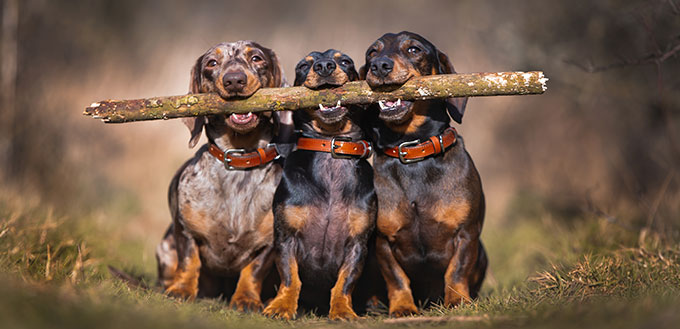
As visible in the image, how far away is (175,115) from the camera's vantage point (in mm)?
3812

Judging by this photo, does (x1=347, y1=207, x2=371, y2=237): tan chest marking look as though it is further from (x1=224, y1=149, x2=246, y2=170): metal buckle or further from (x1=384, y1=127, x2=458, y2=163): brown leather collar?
(x1=224, y1=149, x2=246, y2=170): metal buckle

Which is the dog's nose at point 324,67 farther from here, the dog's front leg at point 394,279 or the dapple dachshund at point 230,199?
the dog's front leg at point 394,279

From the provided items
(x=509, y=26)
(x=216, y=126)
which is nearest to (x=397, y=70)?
(x=216, y=126)

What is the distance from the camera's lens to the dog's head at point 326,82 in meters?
3.82

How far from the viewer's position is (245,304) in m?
4.00

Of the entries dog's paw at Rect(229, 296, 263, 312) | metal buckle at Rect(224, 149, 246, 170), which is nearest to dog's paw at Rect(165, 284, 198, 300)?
dog's paw at Rect(229, 296, 263, 312)

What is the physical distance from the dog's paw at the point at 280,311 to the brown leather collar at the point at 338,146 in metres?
0.94

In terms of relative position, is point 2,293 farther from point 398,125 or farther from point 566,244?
point 566,244

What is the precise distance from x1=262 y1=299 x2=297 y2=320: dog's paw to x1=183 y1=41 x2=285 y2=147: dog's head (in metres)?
1.11

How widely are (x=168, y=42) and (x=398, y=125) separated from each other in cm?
667

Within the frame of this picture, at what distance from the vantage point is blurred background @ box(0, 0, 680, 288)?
6.33 meters

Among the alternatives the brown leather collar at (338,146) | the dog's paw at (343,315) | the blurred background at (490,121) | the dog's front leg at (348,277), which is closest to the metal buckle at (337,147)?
the brown leather collar at (338,146)

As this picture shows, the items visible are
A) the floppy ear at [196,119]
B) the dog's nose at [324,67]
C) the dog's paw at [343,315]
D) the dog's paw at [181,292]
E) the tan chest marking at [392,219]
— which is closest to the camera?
the dog's paw at [343,315]

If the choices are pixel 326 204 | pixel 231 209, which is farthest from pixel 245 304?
pixel 326 204
